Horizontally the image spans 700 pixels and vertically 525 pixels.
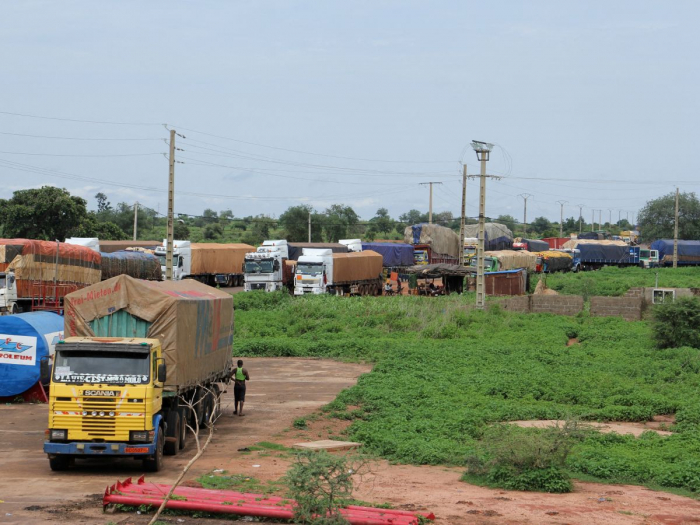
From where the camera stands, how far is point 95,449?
15.1 metres

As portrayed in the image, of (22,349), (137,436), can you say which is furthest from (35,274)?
(137,436)

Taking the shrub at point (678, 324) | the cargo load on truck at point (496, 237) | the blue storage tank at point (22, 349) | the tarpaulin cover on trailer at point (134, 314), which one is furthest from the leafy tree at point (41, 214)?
the tarpaulin cover on trailer at point (134, 314)

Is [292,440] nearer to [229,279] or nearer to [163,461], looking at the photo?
[163,461]

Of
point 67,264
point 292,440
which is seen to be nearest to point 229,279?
point 67,264

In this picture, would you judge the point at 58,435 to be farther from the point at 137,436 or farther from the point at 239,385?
the point at 239,385

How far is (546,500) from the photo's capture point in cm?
1395

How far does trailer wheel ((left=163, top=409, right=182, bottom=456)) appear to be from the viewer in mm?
17156

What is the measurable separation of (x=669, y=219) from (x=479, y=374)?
119m

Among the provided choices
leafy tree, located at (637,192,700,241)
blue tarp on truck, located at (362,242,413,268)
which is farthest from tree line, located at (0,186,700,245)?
blue tarp on truck, located at (362,242,413,268)

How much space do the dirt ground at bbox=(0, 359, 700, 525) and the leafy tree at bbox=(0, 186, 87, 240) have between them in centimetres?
5727

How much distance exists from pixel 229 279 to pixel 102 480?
56362 mm

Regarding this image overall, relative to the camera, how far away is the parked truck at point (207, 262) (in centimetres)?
6369

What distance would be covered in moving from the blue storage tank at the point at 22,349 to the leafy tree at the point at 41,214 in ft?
177

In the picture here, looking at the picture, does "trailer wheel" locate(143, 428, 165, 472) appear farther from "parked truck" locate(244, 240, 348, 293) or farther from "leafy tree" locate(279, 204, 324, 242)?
"leafy tree" locate(279, 204, 324, 242)
